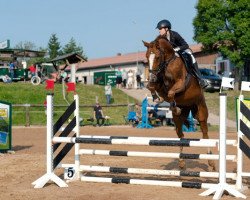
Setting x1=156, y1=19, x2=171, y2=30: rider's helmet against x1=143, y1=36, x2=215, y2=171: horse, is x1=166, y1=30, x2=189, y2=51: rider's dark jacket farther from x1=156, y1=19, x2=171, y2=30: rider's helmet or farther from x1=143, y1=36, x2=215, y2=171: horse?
x1=143, y1=36, x2=215, y2=171: horse

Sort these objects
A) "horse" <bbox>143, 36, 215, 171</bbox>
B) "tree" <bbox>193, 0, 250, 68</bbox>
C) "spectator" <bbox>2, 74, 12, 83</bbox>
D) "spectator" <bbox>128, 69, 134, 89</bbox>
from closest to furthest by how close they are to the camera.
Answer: "horse" <bbox>143, 36, 215, 171</bbox> < "spectator" <bbox>2, 74, 12, 83</bbox> < "tree" <bbox>193, 0, 250, 68</bbox> < "spectator" <bbox>128, 69, 134, 89</bbox>

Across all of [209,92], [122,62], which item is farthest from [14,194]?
[122,62]

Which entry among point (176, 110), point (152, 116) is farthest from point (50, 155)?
point (152, 116)

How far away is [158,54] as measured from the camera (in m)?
8.00

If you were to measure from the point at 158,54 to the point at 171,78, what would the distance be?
55 centimetres

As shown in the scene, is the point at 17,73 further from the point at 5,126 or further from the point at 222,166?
the point at 222,166

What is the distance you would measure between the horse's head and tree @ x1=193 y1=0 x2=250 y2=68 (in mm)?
34201

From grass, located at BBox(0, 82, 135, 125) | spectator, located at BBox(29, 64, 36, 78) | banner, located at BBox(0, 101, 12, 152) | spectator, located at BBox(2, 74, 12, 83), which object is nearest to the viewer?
banner, located at BBox(0, 101, 12, 152)

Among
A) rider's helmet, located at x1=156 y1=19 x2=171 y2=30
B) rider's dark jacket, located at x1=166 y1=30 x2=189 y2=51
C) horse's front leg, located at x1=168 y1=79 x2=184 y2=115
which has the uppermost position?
Result: rider's helmet, located at x1=156 y1=19 x2=171 y2=30

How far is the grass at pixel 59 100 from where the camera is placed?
29203 mm

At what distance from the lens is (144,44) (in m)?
8.16

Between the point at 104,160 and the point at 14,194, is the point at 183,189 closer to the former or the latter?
the point at 14,194

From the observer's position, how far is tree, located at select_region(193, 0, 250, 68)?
41.6 meters

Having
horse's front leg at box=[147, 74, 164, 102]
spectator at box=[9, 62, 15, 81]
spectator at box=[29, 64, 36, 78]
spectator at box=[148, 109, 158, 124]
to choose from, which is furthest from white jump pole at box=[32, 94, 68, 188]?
spectator at box=[29, 64, 36, 78]
